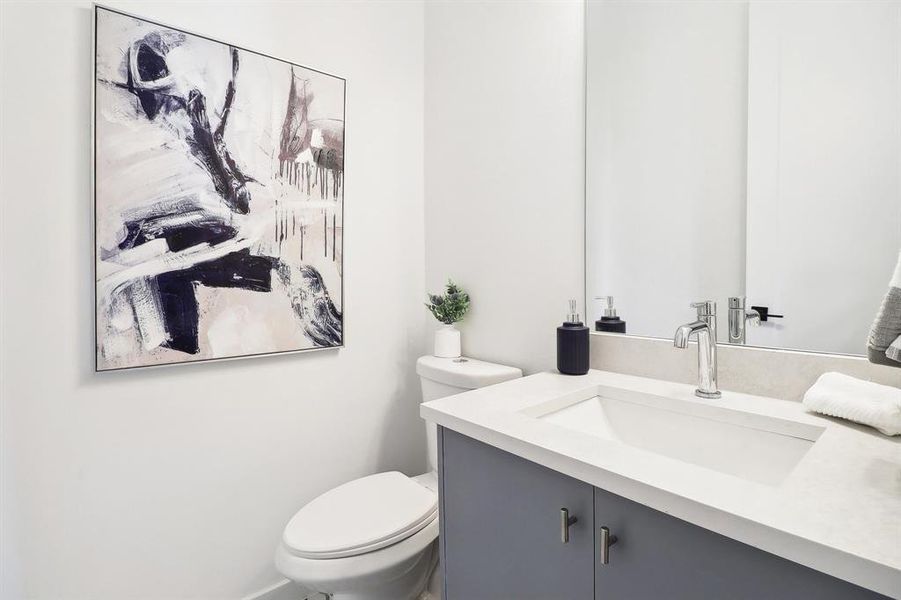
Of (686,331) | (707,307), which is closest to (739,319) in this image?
(707,307)

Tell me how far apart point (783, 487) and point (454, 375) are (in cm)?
96

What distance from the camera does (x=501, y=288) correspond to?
1.56 meters

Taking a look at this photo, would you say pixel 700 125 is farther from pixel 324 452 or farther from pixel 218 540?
pixel 218 540

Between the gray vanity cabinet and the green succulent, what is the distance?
2.26ft

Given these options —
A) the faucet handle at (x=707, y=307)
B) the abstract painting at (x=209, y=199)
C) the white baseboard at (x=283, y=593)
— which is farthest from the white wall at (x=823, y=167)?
the white baseboard at (x=283, y=593)

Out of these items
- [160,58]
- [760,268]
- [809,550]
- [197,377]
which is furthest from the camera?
[197,377]

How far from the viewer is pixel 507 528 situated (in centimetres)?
83

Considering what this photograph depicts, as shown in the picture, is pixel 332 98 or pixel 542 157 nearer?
pixel 542 157

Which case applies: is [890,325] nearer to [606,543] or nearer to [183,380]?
[606,543]

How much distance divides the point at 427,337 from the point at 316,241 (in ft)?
2.00

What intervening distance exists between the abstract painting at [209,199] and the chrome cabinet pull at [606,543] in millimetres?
1107

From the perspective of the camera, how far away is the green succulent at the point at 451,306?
164 cm

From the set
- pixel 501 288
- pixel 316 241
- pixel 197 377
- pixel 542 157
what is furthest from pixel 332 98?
pixel 197 377

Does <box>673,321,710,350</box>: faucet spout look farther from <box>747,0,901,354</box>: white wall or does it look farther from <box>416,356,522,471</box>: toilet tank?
<box>416,356,522,471</box>: toilet tank
